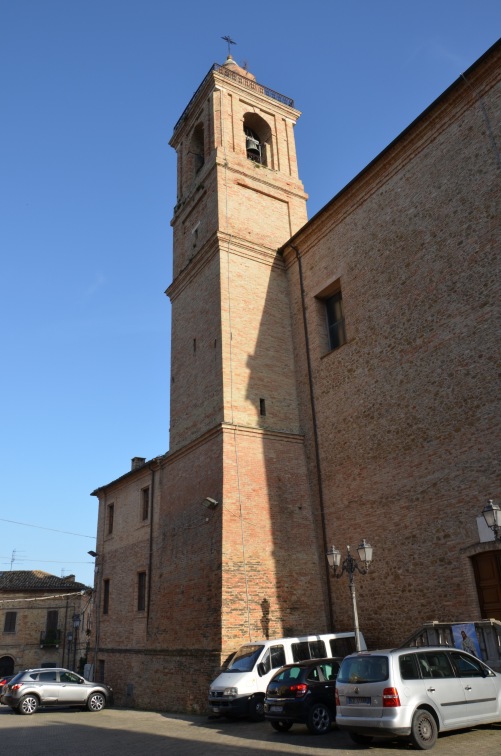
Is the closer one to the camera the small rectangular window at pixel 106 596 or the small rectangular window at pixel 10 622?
the small rectangular window at pixel 106 596

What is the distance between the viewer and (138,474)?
853 inches

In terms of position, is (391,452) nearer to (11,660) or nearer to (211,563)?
(211,563)

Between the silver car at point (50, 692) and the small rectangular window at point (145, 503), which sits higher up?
the small rectangular window at point (145, 503)

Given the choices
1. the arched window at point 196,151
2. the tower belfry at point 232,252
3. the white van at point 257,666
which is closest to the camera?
the white van at point 257,666

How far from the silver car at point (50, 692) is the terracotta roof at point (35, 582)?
20830mm

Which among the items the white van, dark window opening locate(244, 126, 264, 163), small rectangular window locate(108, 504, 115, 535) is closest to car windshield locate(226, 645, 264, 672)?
the white van

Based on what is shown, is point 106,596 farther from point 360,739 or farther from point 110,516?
point 360,739

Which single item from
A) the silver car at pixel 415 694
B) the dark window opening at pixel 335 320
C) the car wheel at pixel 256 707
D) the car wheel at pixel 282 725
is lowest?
the car wheel at pixel 282 725

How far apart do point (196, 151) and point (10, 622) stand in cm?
3000

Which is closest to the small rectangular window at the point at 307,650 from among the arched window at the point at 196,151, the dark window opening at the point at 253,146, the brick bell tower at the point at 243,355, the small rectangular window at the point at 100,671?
the brick bell tower at the point at 243,355

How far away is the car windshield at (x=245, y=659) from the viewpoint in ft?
34.8

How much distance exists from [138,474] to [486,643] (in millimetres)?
14817

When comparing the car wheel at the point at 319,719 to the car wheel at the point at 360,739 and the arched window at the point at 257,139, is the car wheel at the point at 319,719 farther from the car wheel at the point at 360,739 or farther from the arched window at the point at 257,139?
the arched window at the point at 257,139

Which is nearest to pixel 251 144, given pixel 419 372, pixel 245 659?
pixel 419 372
